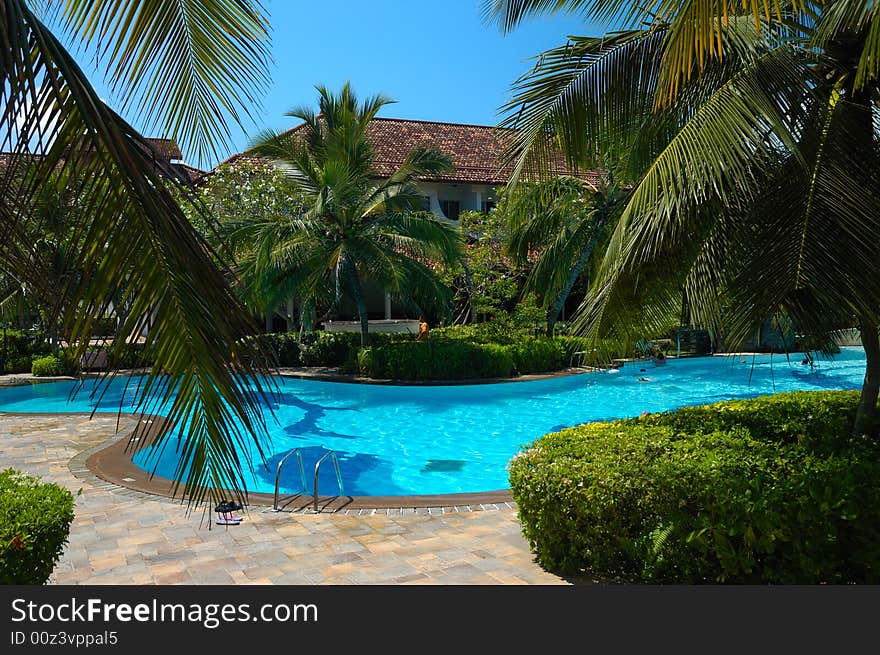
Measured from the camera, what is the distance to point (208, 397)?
250 centimetres

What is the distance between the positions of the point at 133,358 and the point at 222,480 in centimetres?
57

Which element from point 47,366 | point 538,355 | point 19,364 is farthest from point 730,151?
point 19,364

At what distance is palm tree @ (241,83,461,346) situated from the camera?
1852 centimetres

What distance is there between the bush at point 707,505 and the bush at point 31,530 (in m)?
3.27

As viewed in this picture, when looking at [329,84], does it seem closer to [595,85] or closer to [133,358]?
[595,85]

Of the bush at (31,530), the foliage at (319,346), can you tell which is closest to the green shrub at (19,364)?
the foliage at (319,346)

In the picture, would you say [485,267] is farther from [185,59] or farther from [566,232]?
[185,59]

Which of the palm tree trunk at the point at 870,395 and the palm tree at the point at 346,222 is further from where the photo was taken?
the palm tree at the point at 346,222

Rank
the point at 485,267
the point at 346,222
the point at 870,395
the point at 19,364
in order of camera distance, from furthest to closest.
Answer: the point at 485,267, the point at 19,364, the point at 346,222, the point at 870,395

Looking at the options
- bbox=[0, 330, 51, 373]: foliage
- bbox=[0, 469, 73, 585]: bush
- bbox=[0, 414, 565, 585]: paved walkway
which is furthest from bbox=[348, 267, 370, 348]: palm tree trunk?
bbox=[0, 469, 73, 585]: bush

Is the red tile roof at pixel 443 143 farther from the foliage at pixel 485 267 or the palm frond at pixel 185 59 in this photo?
the palm frond at pixel 185 59

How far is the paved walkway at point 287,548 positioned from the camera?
540 cm

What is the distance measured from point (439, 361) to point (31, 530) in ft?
49.7

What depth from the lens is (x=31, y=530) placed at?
4211 mm
